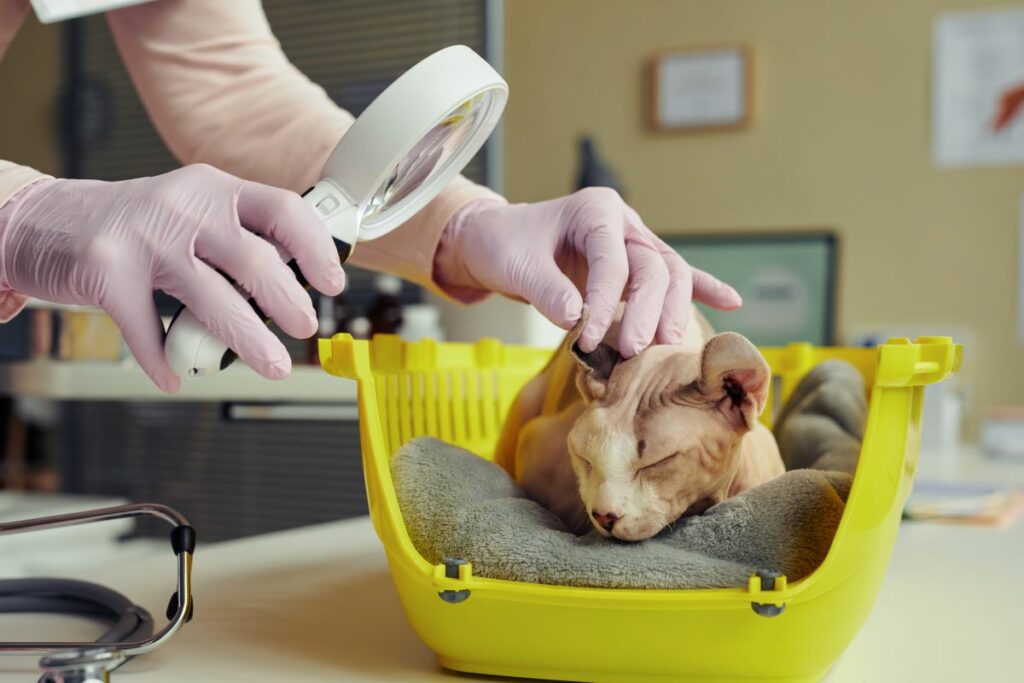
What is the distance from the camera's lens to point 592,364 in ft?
1.84

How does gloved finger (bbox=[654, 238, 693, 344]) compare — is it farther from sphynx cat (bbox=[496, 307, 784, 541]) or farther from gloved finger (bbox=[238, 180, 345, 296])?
gloved finger (bbox=[238, 180, 345, 296])

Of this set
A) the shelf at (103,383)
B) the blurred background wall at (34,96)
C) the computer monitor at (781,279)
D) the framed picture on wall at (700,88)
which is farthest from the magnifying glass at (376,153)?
the blurred background wall at (34,96)

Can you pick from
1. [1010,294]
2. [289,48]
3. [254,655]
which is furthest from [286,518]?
[254,655]

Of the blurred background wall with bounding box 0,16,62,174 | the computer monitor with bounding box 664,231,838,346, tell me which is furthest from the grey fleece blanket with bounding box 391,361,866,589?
the blurred background wall with bounding box 0,16,62,174

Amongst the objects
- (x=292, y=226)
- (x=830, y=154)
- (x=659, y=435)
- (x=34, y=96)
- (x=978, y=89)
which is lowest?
(x=659, y=435)

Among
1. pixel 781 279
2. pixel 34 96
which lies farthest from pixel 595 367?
pixel 34 96

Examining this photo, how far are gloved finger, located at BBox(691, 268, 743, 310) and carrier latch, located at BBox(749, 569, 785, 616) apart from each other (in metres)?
0.26

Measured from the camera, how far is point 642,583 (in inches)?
18.2

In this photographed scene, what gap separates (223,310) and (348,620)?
25 cm

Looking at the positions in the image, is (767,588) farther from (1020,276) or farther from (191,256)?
(1020,276)

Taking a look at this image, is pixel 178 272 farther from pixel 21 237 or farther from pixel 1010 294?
pixel 1010 294

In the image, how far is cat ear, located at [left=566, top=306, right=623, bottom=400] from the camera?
551 mm

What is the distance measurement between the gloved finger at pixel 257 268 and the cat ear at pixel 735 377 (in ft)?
0.67

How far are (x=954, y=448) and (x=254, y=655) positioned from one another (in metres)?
2.01
